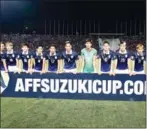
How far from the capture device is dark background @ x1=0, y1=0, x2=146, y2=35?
727cm

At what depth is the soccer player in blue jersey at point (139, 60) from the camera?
762 centimetres

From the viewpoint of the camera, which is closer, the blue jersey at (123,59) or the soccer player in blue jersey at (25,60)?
the blue jersey at (123,59)

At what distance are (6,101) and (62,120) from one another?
1.35 m

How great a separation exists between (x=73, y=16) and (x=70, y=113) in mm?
1699

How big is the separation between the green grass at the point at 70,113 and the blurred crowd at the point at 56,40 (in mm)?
1009

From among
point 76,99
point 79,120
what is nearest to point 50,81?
point 76,99

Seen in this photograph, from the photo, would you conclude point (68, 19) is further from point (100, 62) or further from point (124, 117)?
point (124, 117)

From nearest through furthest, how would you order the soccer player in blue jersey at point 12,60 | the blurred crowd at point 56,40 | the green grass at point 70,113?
1. the green grass at point 70,113
2. the blurred crowd at point 56,40
3. the soccer player in blue jersey at point 12,60

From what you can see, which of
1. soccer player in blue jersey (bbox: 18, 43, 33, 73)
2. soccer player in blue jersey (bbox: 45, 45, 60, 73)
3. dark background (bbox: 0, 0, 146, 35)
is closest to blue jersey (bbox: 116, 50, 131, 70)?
dark background (bbox: 0, 0, 146, 35)

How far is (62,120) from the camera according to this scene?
7.02m

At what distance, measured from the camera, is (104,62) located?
7699 millimetres

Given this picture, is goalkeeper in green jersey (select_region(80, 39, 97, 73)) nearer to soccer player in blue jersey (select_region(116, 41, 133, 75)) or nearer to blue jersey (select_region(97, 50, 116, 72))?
blue jersey (select_region(97, 50, 116, 72))

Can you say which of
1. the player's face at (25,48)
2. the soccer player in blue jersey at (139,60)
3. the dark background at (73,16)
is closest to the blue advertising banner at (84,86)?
the soccer player in blue jersey at (139,60)

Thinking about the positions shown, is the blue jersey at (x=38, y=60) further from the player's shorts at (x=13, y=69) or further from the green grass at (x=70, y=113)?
the green grass at (x=70, y=113)
